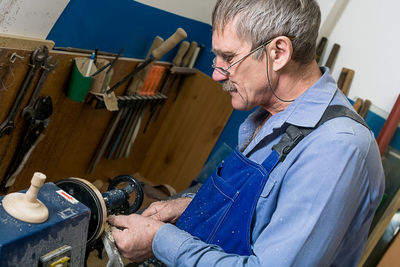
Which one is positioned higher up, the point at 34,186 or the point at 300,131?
the point at 300,131

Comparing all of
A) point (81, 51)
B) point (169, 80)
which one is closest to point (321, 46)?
point (169, 80)

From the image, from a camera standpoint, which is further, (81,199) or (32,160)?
(32,160)

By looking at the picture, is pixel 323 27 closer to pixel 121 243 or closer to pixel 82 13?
pixel 82 13

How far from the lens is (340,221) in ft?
3.92

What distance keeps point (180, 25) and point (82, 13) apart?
3.11 feet

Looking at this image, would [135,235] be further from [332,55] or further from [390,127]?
[332,55]

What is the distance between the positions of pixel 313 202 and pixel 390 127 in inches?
81.0

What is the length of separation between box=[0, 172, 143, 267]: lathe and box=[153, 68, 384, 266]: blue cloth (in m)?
0.26

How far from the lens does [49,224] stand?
1109 millimetres

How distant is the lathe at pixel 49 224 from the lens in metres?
1.04

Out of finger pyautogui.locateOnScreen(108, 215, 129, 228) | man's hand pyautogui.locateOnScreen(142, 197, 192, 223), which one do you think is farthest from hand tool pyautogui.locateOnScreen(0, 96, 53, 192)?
finger pyautogui.locateOnScreen(108, 215, 129, 228)

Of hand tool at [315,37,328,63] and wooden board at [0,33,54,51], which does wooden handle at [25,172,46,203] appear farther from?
hand tool at [315,37,328,63]

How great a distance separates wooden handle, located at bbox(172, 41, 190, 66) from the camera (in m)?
3.07

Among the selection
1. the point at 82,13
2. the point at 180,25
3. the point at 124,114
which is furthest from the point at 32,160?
the point at 180,25
